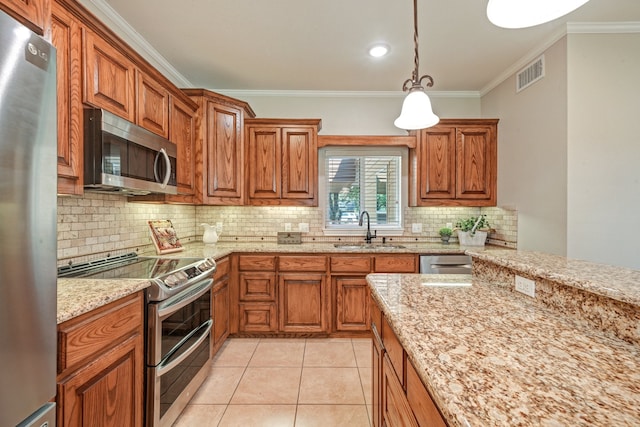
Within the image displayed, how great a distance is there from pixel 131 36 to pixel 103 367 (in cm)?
246

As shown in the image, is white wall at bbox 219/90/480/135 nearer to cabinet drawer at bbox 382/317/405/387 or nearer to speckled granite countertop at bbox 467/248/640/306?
speckled granite countertop at bbox 467/248/640/306

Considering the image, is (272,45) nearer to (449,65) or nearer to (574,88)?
(449,65)

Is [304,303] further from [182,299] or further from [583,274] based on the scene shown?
[583,274]

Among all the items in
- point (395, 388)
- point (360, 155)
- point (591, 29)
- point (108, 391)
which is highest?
point (591, 29)

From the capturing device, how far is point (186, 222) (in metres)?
3.29

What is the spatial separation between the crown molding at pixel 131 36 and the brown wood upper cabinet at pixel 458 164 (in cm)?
267

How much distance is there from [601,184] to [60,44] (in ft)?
11.7

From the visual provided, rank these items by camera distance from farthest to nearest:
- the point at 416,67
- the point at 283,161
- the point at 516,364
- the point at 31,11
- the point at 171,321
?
1. the point at 283,161
2. the point at 171,321
3. the point at 416,67
4. the point at 31,11
5. the point at 516,364

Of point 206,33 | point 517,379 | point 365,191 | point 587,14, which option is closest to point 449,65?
point 587,14

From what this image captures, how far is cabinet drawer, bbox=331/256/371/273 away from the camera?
2.92m

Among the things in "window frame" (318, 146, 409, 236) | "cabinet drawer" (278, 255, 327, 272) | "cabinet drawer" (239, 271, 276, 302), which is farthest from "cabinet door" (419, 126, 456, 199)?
"cabinet drawer" (239, 271, 276, 302)

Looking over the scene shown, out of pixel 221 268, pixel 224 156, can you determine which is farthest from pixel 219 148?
pixel 221 268

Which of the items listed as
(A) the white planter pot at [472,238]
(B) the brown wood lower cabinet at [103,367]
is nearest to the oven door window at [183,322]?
(B) the brown wood lower cabinet at [103,367]

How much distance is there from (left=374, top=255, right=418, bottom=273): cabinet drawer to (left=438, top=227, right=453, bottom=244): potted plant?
0.67 meters
